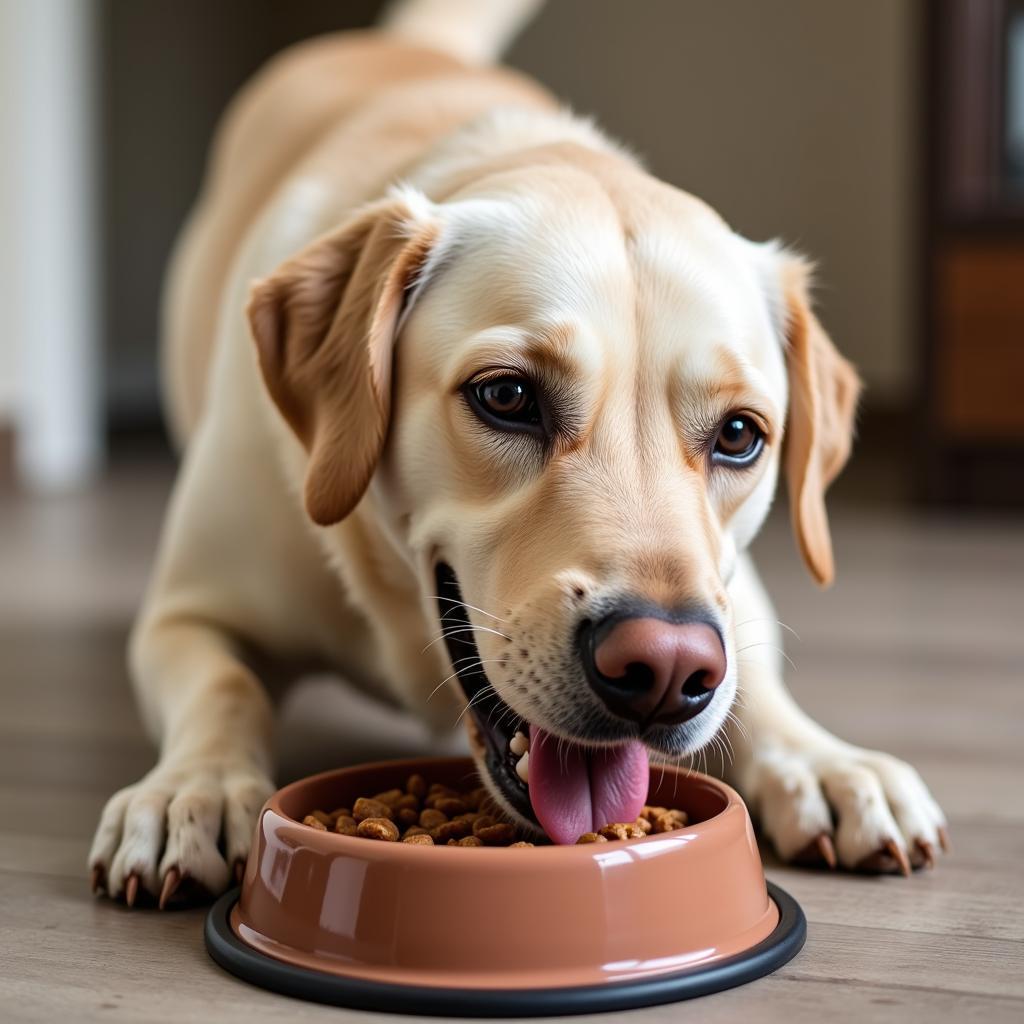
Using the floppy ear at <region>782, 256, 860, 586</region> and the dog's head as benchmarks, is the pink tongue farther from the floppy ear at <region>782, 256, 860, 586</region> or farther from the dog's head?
the floppy ear at <region>782, 256, 860, 586</region>

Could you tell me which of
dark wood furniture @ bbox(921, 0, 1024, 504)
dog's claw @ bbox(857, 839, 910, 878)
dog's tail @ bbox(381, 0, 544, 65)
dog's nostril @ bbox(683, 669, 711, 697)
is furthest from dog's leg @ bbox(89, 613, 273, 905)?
dark wood furniture @ bbox(921, 0, 1024, 504)

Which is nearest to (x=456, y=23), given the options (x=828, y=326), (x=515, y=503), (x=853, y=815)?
(x=515, y=503)

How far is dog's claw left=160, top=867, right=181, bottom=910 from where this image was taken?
1378 millimetres

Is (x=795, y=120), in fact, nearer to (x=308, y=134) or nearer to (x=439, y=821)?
(x=308, y=134)

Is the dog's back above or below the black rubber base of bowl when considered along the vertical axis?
above

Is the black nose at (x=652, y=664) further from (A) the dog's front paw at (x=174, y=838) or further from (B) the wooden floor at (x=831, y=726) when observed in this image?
(A) the dog's front paw at (x=174, y=838)

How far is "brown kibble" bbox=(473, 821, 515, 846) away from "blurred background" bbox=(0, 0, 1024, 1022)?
10.5 inches

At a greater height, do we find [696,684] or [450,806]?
[696,684]

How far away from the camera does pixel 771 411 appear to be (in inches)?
60.8

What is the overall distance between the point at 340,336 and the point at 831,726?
995mm

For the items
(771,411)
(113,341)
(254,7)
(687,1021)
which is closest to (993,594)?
(771,411)

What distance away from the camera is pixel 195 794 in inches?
57.2

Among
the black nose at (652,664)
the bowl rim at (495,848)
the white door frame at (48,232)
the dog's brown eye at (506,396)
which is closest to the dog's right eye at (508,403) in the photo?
the dog's brown eye at (506,396)

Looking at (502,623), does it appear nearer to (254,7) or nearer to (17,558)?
(17,558)
